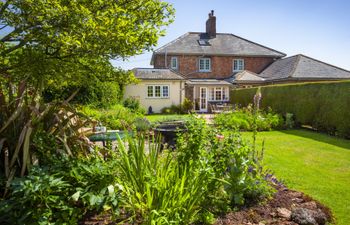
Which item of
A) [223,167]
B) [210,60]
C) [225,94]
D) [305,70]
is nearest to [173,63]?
[210,60]

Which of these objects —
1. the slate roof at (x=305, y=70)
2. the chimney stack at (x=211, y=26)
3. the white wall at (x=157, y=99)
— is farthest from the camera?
the chimney stack at (x=211, y=26)

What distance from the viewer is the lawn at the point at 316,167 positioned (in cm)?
448

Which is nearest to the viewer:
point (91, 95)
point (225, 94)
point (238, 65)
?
point (91, 95)

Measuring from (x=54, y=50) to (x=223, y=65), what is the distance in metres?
27.1

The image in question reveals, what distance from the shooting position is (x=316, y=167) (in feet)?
21.6

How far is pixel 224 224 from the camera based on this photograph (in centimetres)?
276

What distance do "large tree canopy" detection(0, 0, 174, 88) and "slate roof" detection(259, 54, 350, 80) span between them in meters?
23.1

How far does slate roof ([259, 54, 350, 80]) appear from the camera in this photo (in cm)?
2433

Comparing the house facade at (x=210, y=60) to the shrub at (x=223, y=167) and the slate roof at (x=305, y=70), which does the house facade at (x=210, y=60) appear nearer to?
the slate roof at (x=305, y=70)

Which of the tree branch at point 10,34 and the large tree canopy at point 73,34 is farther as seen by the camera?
the tree branch at point 10,34

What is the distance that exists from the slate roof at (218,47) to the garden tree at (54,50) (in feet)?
78.7

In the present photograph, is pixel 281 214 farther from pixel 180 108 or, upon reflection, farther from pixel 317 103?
pixel 180 108

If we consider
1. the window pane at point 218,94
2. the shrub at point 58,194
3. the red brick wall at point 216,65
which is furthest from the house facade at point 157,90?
the shrub at point 58,194

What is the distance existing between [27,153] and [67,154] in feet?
1.61
